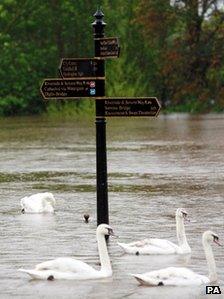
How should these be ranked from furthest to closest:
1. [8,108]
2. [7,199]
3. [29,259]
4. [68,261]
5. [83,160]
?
[8,108]
[83,160]
[7,199]
[29,259]
[68,261]

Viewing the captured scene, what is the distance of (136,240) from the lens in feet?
53.7

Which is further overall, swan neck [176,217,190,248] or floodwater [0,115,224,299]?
swan neck [176,217,190,248]

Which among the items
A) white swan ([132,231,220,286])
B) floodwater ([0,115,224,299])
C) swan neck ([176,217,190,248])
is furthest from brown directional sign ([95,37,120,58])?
white swan ([132,231,220,286])

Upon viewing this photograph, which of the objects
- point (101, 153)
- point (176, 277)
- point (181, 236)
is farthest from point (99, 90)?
point (176, 277)

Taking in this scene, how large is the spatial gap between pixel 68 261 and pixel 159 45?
254 feet

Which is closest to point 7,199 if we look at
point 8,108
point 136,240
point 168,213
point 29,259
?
point 168,213

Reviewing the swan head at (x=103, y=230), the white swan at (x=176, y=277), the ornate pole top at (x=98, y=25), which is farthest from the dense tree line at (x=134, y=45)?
the white swan at (x=176, y=277)

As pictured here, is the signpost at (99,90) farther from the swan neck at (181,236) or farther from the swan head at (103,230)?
the swan head at (103,230)

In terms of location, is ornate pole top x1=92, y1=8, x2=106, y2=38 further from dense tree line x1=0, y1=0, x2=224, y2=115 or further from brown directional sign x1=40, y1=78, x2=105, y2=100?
dense tree line x1=0, y1=0, x2=224, y2=115

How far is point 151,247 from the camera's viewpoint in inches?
590

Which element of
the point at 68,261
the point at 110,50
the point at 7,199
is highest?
the point at 110,50

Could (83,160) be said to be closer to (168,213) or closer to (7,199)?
(7,199)

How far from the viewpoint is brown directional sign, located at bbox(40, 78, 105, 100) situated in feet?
52.1

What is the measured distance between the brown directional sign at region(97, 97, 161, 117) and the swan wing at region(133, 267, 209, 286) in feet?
11.2
